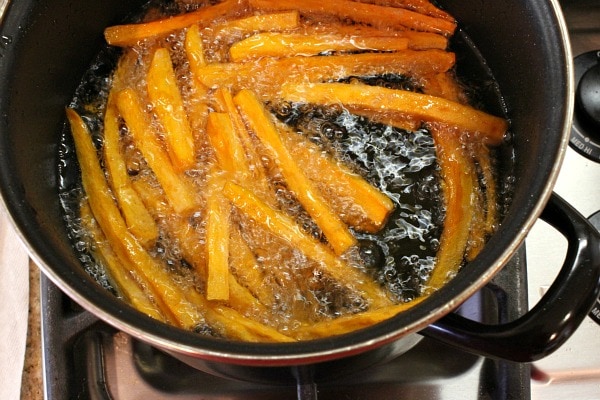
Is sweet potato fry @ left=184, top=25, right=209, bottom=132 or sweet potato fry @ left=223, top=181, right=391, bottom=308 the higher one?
sweet potato fry @ left=184, top=25, right=209, bottom=132

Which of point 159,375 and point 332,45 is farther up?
point 332,45

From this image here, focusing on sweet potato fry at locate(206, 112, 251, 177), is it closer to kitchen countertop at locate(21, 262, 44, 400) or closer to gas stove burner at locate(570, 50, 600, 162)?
kitchen countertop at locate(21, 262, 44, 400)

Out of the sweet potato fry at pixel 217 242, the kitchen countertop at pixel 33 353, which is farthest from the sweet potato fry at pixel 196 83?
the kitchen countertop at pixel 33 353

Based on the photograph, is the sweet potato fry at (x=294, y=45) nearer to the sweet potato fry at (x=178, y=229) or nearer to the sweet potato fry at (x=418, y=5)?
the sweet potato fry at (x=418, y=5)

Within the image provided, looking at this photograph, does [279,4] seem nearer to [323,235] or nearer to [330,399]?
[323,235]

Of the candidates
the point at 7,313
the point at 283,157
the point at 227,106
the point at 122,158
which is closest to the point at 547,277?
the point at 283,157

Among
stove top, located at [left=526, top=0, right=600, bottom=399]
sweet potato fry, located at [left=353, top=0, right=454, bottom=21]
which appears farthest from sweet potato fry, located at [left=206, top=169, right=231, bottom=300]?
stove top, located at [left=526, top=0, right=600, bottom=399]
